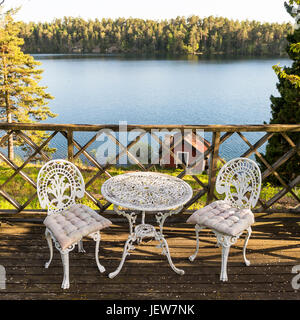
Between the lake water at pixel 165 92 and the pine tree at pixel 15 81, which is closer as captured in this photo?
the pine tree at pixel 15 81

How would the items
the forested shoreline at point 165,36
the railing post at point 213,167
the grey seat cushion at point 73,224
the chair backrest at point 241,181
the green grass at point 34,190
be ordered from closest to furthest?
the grey seat cushion at point 73,224 → the chair backrest at point 241,181 → the railing post at point 213,167 → the green grass at point 34,190 → the forested shoreline at point 165,36

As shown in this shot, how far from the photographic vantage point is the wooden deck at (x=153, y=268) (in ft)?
7.79

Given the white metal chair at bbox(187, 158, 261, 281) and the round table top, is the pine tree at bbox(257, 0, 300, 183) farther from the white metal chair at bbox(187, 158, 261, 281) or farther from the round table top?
the round table top

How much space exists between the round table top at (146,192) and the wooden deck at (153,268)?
0.61m

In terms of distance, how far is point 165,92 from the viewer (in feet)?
96.2

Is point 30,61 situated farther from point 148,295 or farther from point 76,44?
point 76,44

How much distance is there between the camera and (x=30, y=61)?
1503 cm

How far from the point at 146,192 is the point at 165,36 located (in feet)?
148

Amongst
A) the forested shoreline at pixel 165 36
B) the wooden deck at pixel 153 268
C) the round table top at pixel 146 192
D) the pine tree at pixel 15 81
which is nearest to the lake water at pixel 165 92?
the forested shoreline at pixel 165 36

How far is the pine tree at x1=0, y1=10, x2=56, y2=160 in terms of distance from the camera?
14.8 meters

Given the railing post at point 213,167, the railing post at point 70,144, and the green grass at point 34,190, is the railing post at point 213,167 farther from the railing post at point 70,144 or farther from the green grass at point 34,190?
the green grass at point 34,190

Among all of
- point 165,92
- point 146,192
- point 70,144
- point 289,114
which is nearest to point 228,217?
point 146,192

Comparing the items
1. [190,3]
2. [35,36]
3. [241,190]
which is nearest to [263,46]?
[190,3]
